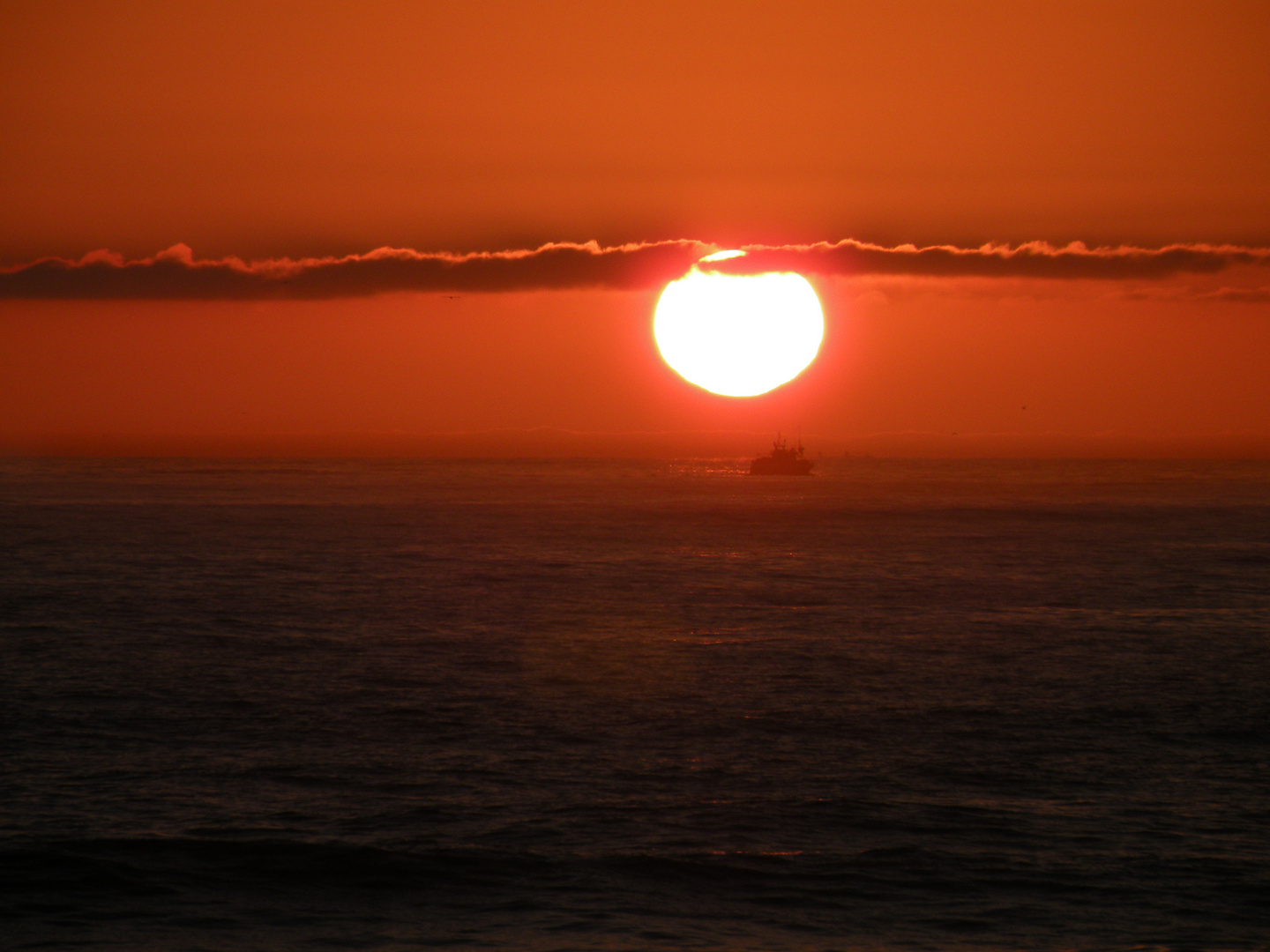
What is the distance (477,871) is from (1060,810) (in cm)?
1185

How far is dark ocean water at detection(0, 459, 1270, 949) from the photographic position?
18.6 metres

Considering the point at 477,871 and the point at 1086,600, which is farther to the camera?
the point at 1086,600

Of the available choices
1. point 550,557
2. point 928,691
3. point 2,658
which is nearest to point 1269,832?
point 928,691

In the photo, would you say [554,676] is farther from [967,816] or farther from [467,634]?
[967,816]

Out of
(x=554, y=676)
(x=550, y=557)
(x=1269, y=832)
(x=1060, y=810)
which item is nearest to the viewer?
(x=1269, y=832)

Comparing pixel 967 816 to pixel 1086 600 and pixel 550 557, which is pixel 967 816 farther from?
pixel 550 557

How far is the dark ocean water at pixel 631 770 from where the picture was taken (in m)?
18.6

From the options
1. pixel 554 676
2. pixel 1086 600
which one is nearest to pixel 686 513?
pixel 1086 600

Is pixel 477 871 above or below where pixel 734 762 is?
below

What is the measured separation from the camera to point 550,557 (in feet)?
288

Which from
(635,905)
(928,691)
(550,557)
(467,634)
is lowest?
(635,905)

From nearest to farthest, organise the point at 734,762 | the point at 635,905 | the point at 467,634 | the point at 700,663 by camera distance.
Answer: the point at 635,905 → the point at 734,762 → the point at 700,663 → the point at 467,634

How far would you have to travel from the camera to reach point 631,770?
1047 inches

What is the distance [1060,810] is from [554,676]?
18497mm
